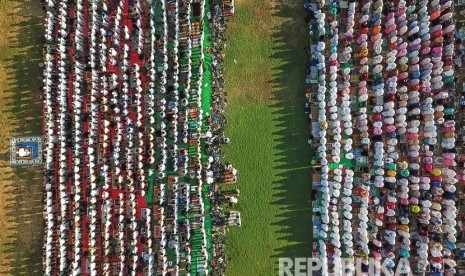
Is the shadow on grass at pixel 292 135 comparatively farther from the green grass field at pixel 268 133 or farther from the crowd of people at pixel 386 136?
the crowd of people at pixel 386 136

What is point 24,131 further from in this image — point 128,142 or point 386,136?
point 386,136

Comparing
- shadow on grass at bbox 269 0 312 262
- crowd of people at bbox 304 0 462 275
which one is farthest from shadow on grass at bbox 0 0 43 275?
crowd of people at bbox 304 0 462 275

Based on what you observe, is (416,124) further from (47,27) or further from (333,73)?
(47,27)

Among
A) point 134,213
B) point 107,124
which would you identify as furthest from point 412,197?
point 107,124

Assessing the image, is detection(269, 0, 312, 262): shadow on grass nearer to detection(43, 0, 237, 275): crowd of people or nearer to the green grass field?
the green grass field

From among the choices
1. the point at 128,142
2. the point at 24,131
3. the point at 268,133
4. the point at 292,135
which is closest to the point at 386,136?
the point at 292,135
